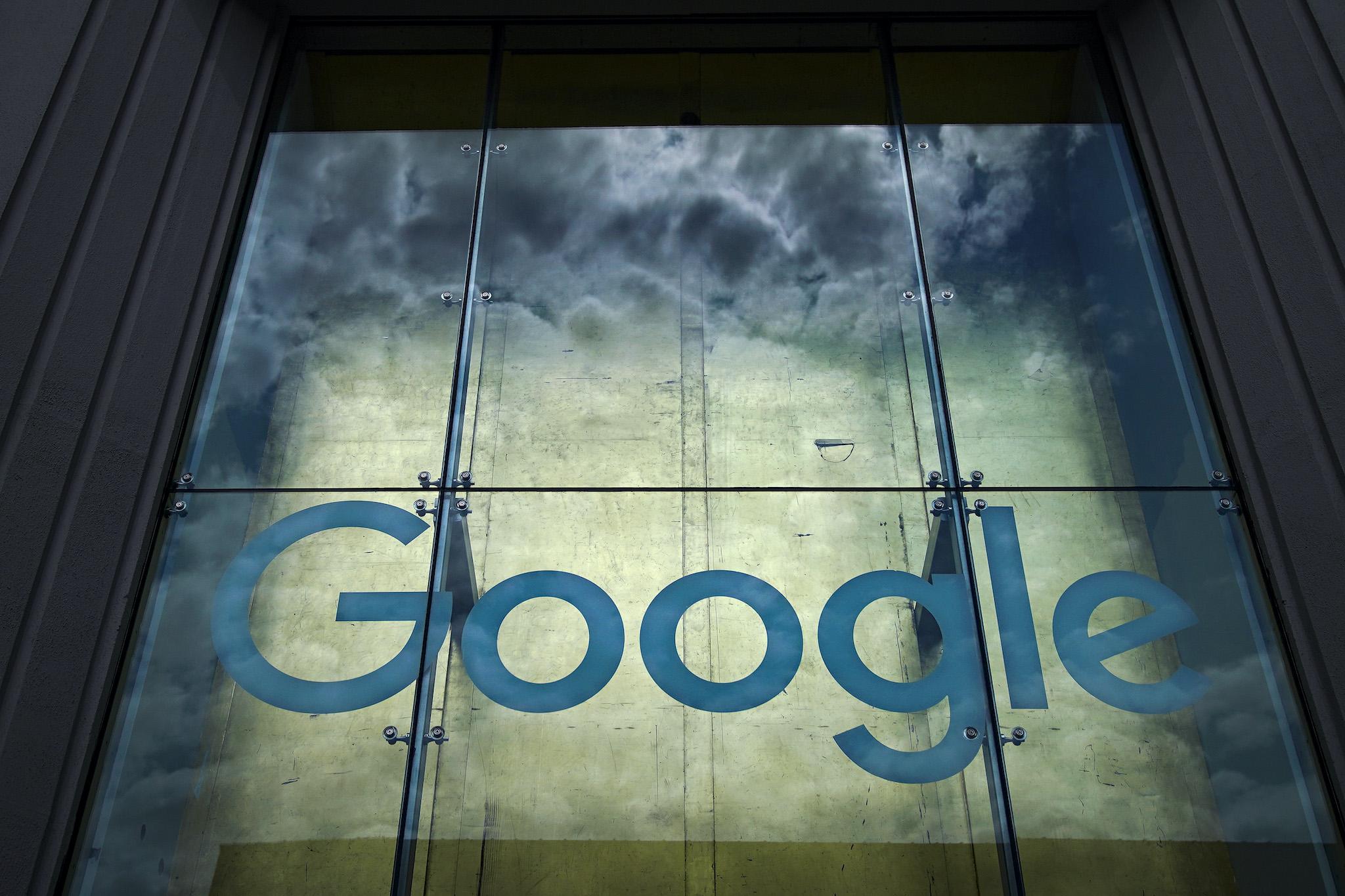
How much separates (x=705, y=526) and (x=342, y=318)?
1.94 meters

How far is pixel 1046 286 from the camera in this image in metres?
4.57

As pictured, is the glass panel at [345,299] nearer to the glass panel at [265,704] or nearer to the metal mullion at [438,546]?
the metal mullion at [438,546]

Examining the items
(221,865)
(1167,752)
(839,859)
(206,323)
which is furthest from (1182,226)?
(221,865)

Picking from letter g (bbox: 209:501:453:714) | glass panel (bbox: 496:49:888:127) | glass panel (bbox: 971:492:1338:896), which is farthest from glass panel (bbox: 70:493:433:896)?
glass panel (bbox: 496:49:888:127)

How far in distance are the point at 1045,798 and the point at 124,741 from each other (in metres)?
3.26

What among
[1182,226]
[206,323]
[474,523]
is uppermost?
[1182,226]

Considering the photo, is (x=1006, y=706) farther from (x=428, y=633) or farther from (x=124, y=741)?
(x=124, y=741)

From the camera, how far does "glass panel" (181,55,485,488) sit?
4133 millimetres

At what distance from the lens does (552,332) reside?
4.50 m

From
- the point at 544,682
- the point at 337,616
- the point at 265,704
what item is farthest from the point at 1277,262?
the point at 265,704

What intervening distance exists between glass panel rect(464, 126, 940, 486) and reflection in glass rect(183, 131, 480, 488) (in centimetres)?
21

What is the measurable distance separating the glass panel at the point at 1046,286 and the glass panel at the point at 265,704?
8.05 ft

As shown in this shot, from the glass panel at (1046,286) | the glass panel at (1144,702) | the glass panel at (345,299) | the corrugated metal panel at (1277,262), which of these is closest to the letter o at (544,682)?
the glass panel at (345,299)

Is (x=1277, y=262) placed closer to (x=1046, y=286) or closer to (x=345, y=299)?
(x=1046, y=286)
